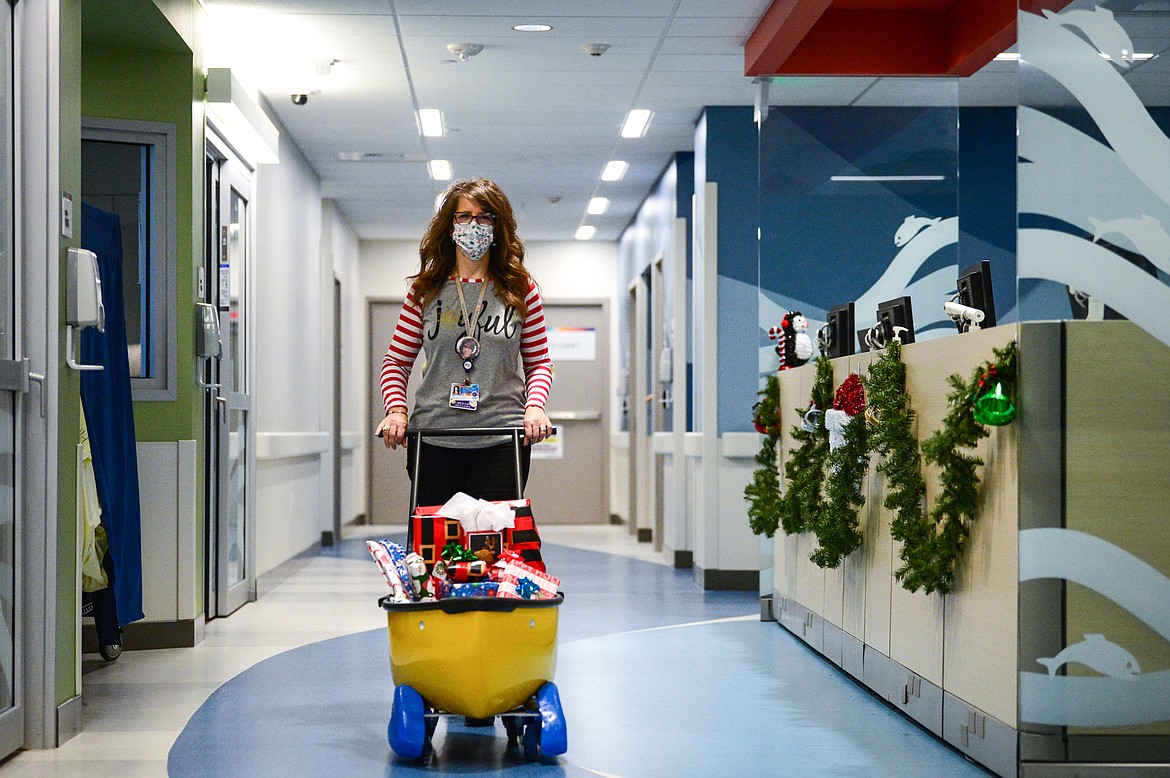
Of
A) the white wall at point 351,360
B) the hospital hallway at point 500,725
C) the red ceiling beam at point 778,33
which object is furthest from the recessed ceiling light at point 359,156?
the hospital hallway at point 500,725

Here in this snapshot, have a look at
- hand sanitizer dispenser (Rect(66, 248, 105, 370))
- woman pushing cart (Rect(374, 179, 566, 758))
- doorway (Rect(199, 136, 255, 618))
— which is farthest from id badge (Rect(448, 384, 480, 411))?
doorway (Rect(199, 136, 255, 618))

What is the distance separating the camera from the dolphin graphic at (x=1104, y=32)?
2734 mm

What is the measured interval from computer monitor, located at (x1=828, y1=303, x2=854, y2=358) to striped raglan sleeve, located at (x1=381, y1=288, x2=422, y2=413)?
6.31ft

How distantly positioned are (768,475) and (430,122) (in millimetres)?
3392

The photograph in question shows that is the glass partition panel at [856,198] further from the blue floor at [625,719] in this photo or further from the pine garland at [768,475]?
the blue floor at [625,719]

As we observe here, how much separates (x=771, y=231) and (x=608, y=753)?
10.1 ft

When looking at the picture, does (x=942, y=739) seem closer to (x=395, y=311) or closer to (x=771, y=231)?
(x=771, y=231)

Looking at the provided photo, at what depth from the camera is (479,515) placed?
10.2ft

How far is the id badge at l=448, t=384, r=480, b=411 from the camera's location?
127 inches

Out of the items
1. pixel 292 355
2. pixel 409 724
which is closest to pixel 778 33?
pixel 409 724

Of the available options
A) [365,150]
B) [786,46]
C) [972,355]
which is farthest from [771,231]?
[365,150]

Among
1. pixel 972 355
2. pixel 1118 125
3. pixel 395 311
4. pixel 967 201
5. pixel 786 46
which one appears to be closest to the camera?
pixel 1118 125

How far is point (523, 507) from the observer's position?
312cm

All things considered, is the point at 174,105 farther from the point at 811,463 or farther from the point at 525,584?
the point at 525,584
